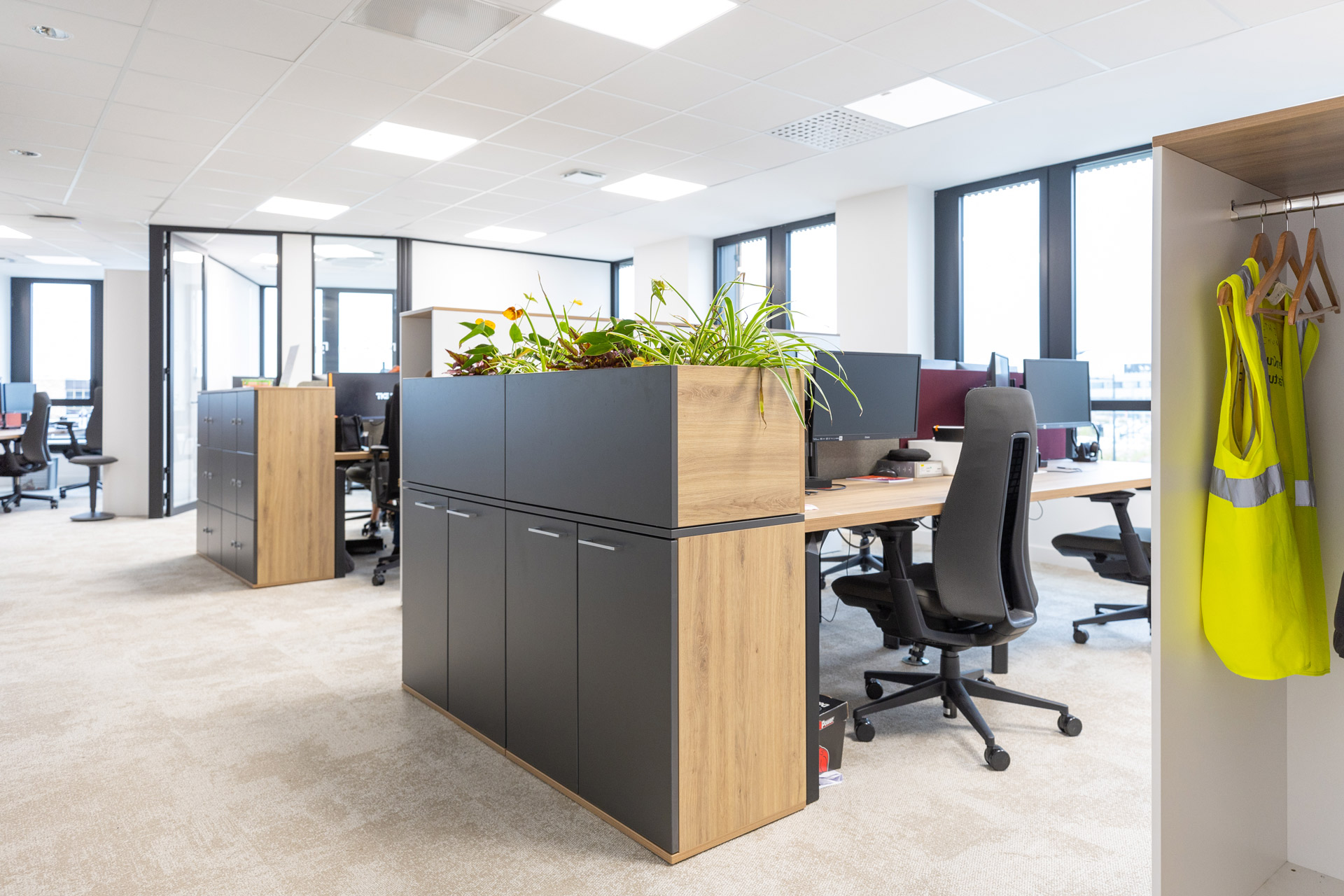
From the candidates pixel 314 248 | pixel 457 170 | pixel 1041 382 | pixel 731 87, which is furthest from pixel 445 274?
pixel 1041 382

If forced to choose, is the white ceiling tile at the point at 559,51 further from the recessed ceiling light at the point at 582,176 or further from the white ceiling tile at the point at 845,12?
the recessed ceiling light at the point at 582,176

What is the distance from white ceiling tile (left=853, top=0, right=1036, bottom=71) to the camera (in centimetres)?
340

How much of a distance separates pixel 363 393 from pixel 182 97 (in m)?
1.85

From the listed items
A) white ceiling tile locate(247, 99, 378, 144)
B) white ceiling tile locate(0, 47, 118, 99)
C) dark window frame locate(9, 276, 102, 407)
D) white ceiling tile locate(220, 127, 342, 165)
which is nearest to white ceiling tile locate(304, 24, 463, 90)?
white ceiling tile locate(247, 99, 378, 144)

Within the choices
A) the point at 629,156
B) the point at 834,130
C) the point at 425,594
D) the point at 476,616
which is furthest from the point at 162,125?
the point at 476,616

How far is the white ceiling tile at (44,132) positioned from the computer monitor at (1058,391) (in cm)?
541

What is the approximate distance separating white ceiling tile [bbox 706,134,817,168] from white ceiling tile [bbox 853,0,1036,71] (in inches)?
51.1

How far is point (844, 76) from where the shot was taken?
4039 millimetres

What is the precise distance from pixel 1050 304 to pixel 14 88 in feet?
19.8

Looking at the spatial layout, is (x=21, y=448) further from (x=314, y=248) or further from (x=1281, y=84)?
(x=1281, y=84)

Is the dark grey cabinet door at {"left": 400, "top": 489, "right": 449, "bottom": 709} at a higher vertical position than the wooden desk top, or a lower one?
lower

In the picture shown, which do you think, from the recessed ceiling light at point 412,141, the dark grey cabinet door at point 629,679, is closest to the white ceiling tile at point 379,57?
the recessed ceiling light at point 412,141

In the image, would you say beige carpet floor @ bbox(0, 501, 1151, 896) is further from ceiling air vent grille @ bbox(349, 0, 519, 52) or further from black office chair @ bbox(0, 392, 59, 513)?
black office chair @ bbox(0, 392, 59, 513)

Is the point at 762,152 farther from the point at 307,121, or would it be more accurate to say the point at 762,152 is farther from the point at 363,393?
the point at 363,393
